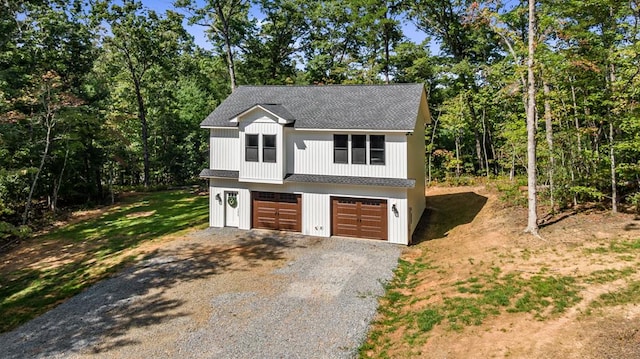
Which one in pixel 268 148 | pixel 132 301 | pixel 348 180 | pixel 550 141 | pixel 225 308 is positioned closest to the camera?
pixel 225 308

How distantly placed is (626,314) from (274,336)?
8.11 meters

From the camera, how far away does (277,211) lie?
18.5 metres

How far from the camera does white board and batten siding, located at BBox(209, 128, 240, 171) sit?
1891cm

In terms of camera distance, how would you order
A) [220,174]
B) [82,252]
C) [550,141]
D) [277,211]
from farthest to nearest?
[220,174]
[277,211]
[82,252]
[550,141]

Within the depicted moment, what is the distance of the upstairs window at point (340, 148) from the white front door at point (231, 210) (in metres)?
5.65

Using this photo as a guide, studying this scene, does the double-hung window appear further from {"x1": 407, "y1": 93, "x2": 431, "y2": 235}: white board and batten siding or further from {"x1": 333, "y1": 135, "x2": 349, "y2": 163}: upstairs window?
{"x1": 407, "y1": 93, "x2": 431, "y2": 235}: white board and batten siding

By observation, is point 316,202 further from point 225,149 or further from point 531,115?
point 531,115

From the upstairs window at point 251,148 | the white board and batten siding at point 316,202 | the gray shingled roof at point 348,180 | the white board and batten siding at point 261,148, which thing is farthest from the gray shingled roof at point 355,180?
the upstairs window at point 251,148

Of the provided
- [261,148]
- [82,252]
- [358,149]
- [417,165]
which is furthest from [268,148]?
[82,252]

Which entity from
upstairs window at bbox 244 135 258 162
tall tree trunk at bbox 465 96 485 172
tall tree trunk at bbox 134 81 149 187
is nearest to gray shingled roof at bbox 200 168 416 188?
upstairs window at bbox 244 135 258 162

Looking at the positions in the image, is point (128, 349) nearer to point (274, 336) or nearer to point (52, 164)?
point (274, 336)

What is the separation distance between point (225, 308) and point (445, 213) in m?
14.4

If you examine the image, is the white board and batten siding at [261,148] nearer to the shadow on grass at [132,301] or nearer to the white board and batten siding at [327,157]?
the white board and batten siding at [327,157]

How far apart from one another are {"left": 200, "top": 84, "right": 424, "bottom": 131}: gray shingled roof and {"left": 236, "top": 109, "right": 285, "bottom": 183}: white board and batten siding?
1.76ft
